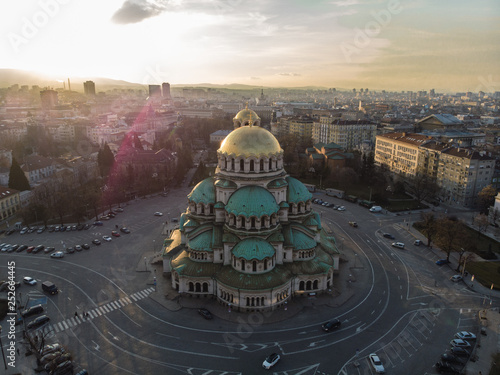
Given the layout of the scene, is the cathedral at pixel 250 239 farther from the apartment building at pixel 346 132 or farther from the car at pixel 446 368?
the apartment building at pixel 346 132

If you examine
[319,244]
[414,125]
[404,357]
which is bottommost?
[404,357]

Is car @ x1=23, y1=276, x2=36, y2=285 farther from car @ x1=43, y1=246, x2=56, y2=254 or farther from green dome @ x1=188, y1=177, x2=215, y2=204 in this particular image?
green dome @ x1=188, y1=177, x2=215, y2=204

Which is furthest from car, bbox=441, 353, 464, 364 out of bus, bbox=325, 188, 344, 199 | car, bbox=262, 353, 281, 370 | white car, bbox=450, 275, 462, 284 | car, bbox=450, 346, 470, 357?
bus, bbox=325, 188, 344, 199

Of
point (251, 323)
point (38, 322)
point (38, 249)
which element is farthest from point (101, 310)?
point (38, 249)

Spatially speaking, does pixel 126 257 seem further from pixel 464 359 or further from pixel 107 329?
pixel 464 359

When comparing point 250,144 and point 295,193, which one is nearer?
point 250,144

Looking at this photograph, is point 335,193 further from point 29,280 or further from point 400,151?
point 29,280

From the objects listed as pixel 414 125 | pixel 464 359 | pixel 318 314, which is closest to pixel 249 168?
pixel 318 314
